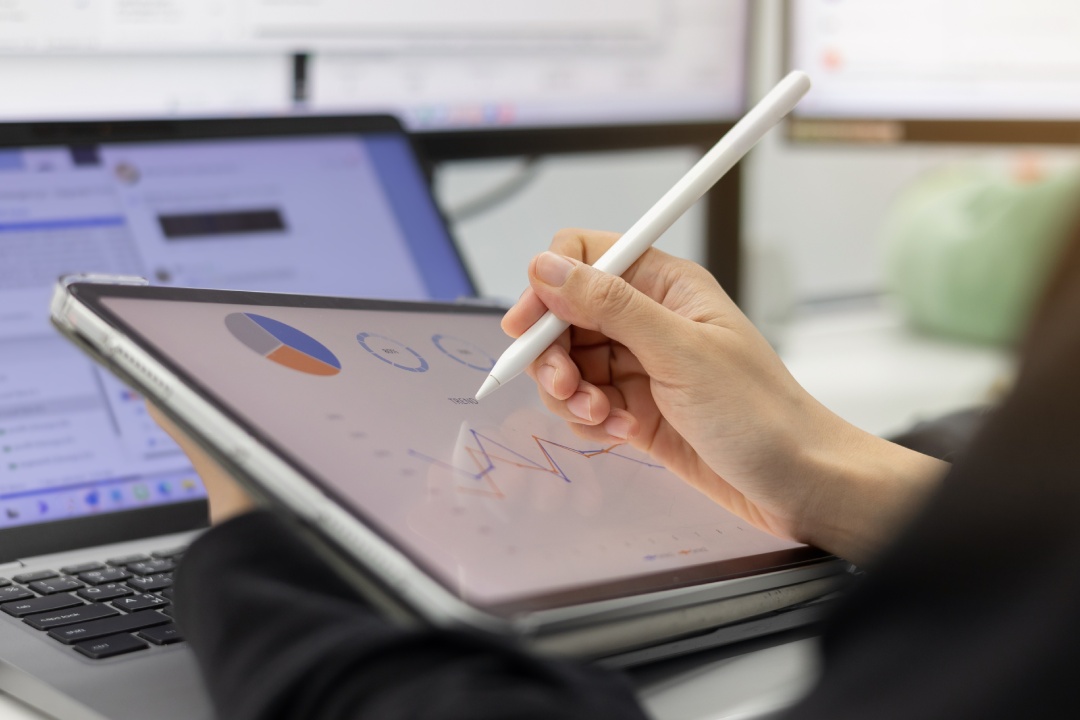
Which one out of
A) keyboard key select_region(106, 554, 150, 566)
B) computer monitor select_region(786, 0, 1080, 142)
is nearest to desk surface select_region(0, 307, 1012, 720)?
keyboard key select_region(106, 554, 150, 566)

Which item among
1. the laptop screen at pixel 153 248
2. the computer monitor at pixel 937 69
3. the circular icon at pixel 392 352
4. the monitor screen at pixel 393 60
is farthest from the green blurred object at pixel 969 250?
the circular icon at pixel 392 352

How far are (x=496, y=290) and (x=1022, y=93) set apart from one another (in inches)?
19.5

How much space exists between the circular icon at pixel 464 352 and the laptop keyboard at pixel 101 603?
0.16 m

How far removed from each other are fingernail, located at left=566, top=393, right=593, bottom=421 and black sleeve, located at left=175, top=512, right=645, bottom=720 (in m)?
0.18

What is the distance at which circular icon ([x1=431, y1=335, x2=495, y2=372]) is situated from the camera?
0.52m

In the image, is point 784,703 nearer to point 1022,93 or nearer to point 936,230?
point 1022,93

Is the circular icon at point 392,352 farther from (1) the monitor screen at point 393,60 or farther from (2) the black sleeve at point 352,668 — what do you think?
(1) the monitor screen at point 393,60

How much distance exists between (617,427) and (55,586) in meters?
0.26

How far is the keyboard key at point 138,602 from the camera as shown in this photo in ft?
1.53

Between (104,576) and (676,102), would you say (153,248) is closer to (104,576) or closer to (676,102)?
(104,576)

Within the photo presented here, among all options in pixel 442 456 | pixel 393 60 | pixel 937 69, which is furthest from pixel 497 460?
pixel 937 69

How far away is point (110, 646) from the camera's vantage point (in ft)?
1.40

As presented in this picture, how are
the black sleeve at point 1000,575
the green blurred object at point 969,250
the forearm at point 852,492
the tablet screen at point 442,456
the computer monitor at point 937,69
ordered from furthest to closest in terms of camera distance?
the green blurred object at point 969,250 → the computer monitor at point 937,69 → the forearm at point 852,492 → the tablet screen at point 442,456 → the black sleeve at point 1000,575

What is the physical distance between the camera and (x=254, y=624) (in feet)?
1.11
